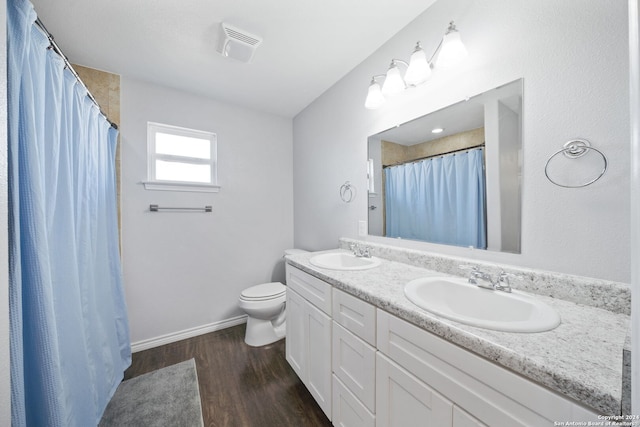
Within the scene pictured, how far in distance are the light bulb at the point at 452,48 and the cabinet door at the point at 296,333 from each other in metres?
1.53

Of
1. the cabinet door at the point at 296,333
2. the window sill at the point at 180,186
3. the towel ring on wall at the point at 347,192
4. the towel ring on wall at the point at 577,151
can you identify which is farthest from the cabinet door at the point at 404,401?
A: the window sill at the point at 180,186

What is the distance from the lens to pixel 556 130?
0.89m

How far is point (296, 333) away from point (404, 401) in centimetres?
85

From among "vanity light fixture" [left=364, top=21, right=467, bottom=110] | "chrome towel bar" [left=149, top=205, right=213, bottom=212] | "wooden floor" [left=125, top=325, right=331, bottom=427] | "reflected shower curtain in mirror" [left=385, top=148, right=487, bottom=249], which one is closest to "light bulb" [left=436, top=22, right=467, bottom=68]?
"vanity light fixture" [left=364, top=21, right=467, bottom=110]

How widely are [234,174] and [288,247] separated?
1033 mm

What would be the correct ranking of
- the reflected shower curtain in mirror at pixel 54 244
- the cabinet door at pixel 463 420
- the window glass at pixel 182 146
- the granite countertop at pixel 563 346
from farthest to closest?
the window glass at pixel 182 146
the reflected shower curtain in mirror at pixel 54 244
the cabinet door at pixel 463 420
the granite countertop at pixel 563 346

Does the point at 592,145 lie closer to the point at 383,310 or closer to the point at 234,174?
the point at 383,310

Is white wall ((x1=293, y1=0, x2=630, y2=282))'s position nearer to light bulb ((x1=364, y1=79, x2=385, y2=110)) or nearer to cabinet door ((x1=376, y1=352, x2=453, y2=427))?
light bulb ((x1=364, y1=79, x2=385, y2=110))

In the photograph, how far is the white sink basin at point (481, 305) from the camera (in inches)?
25.8

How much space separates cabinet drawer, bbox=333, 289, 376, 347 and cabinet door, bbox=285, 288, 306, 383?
371mm

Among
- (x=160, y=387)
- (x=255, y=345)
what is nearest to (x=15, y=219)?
(x=160, y=387)

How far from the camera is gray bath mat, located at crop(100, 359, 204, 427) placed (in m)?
1.28

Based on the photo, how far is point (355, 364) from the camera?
101cm

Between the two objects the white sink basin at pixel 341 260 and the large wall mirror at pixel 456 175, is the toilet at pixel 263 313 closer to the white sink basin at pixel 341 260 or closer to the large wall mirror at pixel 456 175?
the white sink basin at pixel 341 260
